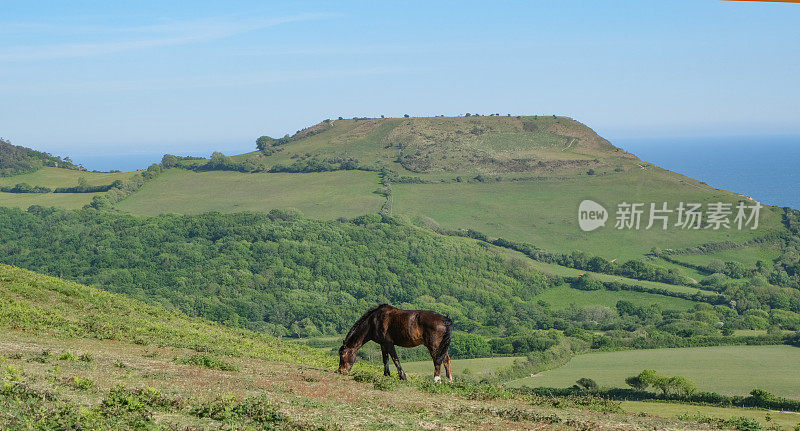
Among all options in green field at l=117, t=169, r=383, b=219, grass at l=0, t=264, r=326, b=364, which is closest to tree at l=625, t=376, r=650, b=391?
grass at l=0, t=264, r=326, b=364

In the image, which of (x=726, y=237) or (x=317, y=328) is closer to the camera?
(x=317, y=328)

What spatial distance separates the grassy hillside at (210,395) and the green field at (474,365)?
4665 cm

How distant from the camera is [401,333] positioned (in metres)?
24.9

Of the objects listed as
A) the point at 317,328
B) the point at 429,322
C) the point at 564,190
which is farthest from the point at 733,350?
A: the point at 564,190

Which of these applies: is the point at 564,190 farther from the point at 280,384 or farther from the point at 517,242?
the point at 280,384

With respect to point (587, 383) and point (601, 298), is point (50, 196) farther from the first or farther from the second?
point (587, 383)

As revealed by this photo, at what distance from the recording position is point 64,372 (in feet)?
68.1

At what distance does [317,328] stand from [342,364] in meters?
106

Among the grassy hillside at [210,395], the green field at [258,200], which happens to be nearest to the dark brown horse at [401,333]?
the grassy hillside at [210,395]

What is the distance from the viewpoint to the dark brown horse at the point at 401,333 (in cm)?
2452

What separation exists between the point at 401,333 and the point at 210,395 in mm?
7935

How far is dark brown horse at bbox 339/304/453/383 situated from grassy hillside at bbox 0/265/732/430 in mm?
1313

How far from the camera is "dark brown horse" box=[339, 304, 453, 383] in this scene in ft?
80.4

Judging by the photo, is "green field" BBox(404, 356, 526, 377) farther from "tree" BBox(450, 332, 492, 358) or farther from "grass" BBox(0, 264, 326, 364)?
"grass" BBox(0, 264, 326, 364)
